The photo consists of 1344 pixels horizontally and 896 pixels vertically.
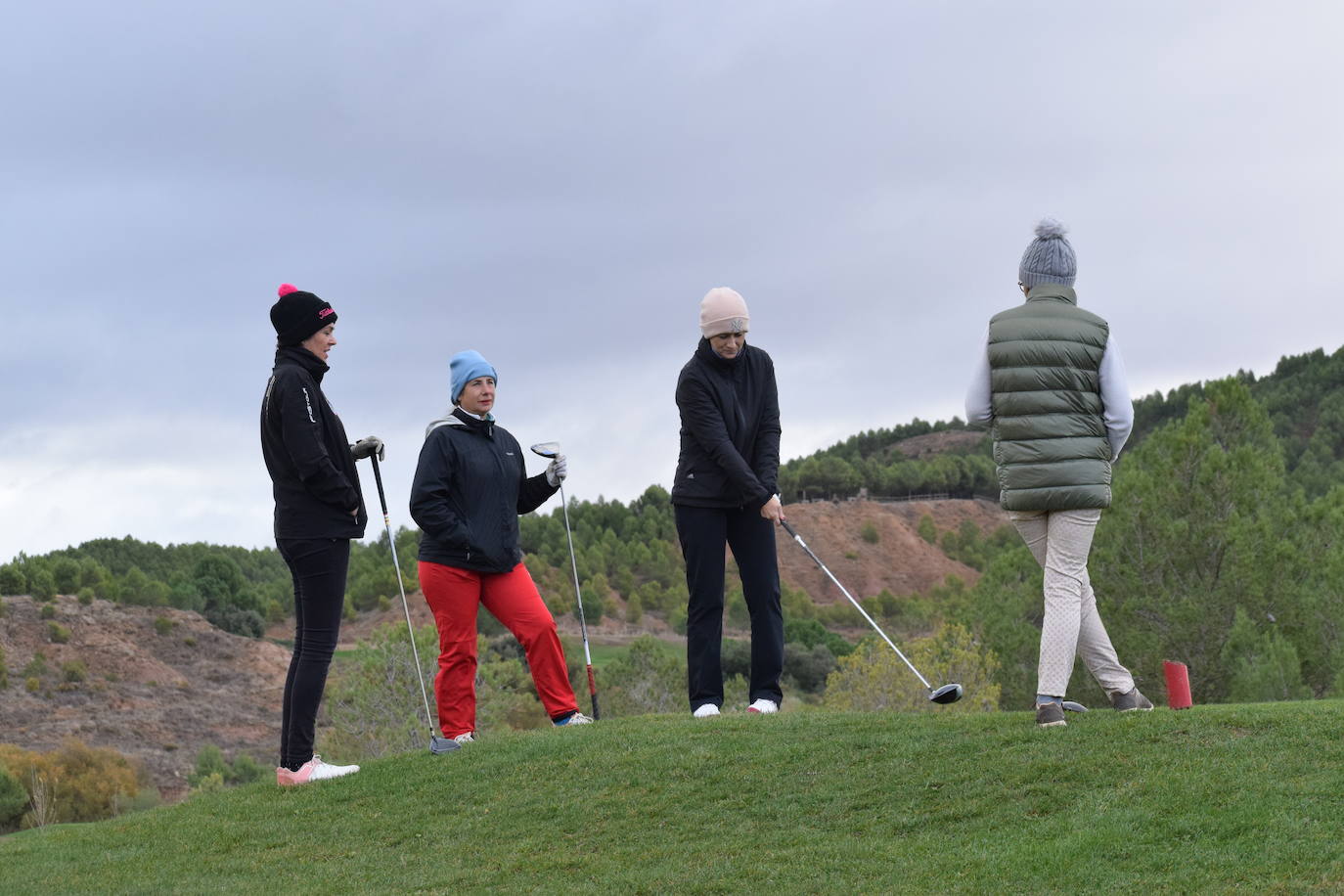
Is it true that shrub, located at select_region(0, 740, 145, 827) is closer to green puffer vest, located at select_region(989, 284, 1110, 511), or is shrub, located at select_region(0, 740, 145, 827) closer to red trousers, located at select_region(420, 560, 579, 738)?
red trousers, located at select_region(420, 560, 579, 738)

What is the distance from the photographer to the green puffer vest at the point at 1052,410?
7441 mm

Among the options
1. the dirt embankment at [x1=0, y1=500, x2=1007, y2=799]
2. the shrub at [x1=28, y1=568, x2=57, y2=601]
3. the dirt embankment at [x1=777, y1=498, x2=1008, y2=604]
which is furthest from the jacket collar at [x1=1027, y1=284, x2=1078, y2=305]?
the dirt embankment at [x1=777, y1=498, x2=1008, y2=604]

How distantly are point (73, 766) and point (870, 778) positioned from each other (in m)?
40.9

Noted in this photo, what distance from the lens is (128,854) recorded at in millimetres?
9227

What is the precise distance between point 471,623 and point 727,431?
2280 mm

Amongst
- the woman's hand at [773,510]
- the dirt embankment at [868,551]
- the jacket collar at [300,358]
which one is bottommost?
the woman's hand at [773,510]

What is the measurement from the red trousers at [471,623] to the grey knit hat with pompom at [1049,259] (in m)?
3.86

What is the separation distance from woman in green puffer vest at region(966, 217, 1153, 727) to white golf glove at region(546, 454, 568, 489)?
11.4 feet

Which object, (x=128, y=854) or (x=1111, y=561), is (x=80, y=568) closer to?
(x=1111, y=561)

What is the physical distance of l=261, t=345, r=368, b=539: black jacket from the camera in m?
8.55

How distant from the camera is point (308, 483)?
8.62 m

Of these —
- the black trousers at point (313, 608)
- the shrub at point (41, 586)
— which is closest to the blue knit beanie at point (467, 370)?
the black trousers at point (313, 608)

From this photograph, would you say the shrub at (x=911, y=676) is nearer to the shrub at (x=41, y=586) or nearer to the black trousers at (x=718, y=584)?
the black trousers at (x=718, y=584)

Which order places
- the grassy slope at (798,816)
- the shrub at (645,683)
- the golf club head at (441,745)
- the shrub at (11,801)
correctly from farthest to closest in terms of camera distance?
the shrub at (645,683) < the shrub at (11,801) < the golf club head at (441,745) < the grassy slope at (798,816)
